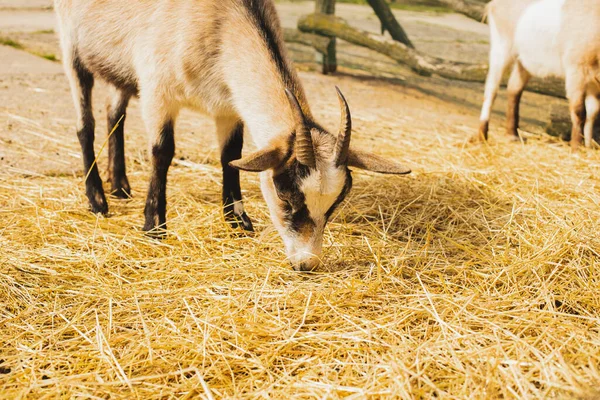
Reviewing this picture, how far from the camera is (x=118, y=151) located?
16.1 ft

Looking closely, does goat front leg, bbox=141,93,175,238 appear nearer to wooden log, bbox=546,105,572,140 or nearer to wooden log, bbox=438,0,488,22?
wooden log, bbox=546,105,572,140

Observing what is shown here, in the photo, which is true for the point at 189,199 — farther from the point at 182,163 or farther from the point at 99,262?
the point at 99,262

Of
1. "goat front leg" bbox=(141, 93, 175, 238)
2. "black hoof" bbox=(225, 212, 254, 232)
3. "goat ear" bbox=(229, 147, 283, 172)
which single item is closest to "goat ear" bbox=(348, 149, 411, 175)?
"goat ear" bbox=(229, 147, 283, 172)

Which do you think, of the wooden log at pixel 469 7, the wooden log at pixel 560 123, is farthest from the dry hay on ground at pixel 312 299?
the wooden log at pixel 469 7

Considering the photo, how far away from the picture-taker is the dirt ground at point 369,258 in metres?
2.67

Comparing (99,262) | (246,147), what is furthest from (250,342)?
(246,147)

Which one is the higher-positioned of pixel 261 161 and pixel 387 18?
pixel 261 161

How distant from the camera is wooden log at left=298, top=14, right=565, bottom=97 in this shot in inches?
296

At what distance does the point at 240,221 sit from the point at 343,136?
55.7 inches

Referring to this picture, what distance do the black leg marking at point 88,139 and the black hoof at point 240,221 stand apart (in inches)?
36.4

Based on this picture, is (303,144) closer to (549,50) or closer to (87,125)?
(87,125)

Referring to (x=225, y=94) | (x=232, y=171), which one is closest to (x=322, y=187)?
(x=225, y=94)

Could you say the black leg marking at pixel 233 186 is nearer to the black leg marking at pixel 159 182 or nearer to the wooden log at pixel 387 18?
the black leg marking at pixel 159 182

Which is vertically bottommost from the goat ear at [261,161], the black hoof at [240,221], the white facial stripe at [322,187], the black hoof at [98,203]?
the black hoof at [98,203]
